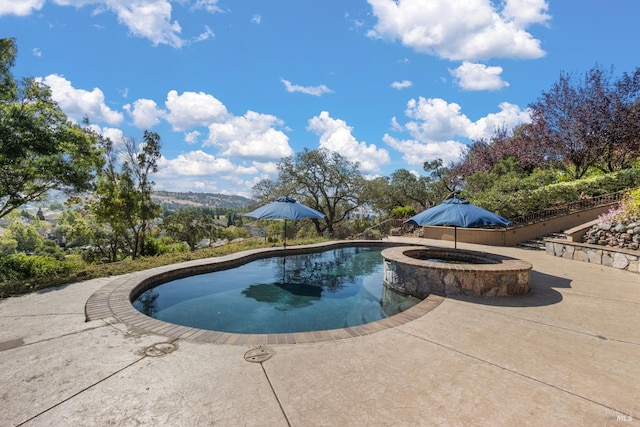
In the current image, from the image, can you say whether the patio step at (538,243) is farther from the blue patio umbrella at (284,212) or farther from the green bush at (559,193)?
the blue patio umbrella at (284,212)

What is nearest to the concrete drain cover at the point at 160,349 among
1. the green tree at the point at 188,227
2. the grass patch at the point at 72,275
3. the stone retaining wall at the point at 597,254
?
the grass patch at the point at 72,275

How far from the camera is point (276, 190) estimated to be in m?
24.8

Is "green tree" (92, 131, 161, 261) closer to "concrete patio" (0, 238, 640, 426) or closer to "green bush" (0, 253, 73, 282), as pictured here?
"green bush" (0, 253, 73, 282)

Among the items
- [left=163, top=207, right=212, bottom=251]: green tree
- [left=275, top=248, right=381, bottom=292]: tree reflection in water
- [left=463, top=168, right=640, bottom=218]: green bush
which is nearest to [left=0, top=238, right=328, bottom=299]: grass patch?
[left=275, top=248, right=381, bottom=292]: tree reflection in water

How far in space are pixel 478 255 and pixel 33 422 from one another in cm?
910

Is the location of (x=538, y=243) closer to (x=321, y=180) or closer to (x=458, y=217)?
(x=458, y=217)

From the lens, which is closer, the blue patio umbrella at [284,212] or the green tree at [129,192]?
the blue patio umbrella at [284,212]

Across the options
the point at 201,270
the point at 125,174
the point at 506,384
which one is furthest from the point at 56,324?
the point at 125,174

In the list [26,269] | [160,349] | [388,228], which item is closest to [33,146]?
[26,269]

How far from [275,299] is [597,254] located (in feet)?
33.1

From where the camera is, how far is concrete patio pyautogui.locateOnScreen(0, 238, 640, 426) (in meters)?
2.48

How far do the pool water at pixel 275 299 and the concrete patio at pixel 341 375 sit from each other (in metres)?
1.44

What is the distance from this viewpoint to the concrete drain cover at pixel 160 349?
11.6 feet

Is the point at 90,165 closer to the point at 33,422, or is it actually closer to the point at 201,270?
the point at 201,270
